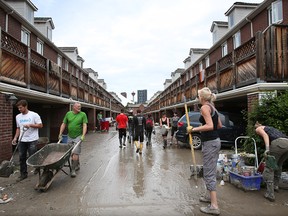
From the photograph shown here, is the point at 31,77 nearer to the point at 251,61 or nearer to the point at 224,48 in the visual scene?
the point at 251,61

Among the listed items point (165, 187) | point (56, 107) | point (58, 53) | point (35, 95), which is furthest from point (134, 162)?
point (58, 53)

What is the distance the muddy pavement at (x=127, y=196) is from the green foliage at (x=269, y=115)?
1462mm

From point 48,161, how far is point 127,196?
6.76 ft

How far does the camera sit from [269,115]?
5820 mm

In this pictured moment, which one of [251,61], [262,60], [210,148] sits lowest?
[210,148]

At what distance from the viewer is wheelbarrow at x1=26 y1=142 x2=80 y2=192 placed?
14.6 ft

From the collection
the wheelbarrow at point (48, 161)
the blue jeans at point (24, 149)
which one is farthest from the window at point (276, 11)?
the blue jeans at point (24, 149)

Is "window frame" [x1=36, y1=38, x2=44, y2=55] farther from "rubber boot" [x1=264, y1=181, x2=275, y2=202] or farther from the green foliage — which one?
"rubber boot" [x1=264, y1=181, x2=275, y2=202]

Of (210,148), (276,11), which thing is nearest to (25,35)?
(210,148)

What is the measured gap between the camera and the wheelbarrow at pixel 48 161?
4.44 meters

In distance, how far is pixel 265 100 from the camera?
6.08m

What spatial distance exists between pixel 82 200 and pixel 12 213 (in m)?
1.08

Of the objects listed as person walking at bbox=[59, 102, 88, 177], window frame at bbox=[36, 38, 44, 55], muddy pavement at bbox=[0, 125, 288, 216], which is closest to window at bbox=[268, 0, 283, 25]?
muddy pavement at bbox=[0, 125, 288, 216]

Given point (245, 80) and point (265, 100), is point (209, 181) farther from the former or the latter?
point (245, 80)
